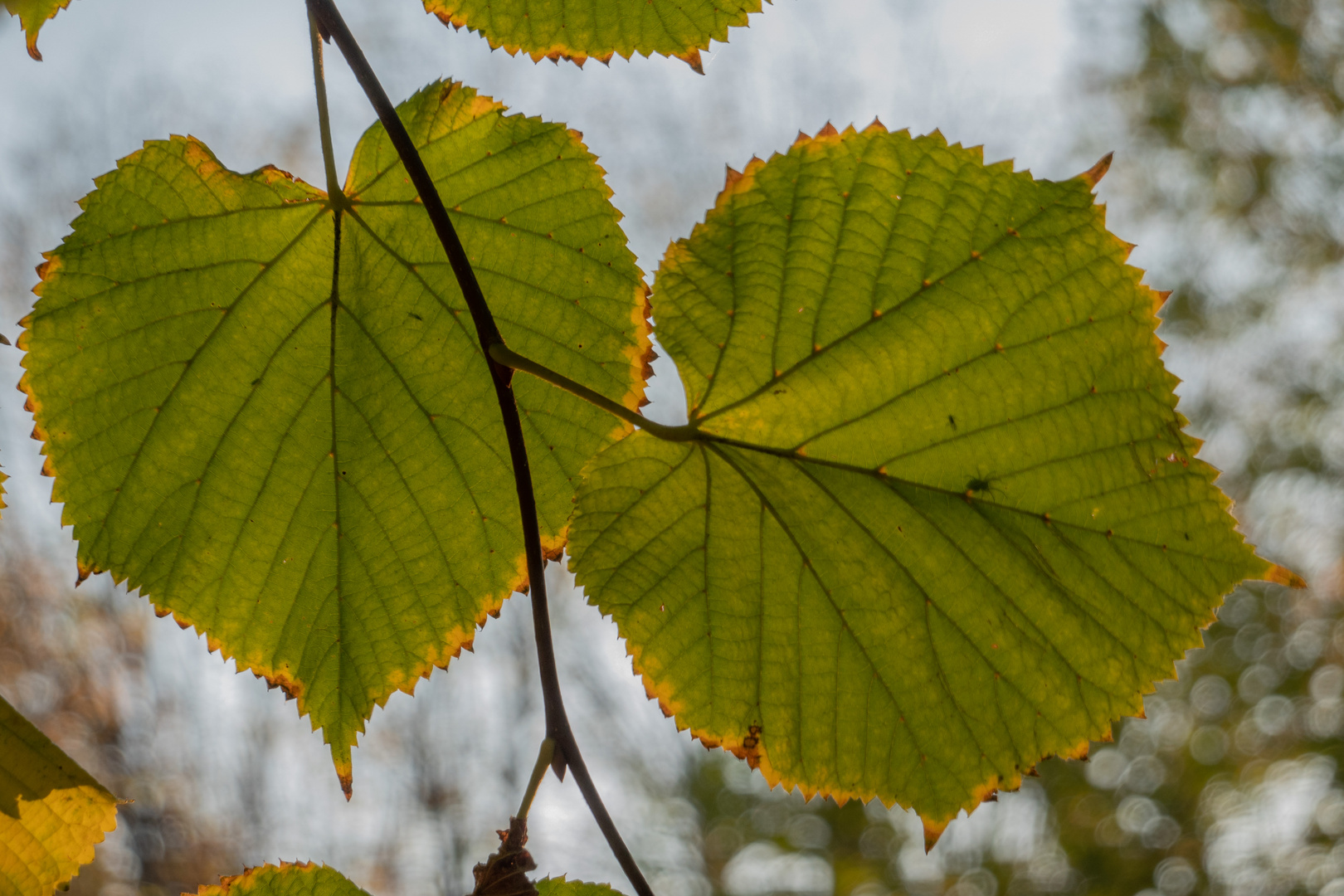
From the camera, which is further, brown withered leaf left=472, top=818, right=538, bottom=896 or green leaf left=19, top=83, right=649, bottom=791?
green leaf left=19, top=83, right=649, bottom=791

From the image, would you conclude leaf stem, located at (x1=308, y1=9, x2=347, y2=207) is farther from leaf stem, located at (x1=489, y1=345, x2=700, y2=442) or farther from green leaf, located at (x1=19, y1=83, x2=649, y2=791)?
leaf stem, located at (x1=489, y1=345, x2=700, y2=442)

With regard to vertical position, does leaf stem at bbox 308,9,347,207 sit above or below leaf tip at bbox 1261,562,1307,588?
above

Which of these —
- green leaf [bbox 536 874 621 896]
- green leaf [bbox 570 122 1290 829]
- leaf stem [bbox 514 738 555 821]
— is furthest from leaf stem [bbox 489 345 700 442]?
green leaf [bbox 536 874 621 896]

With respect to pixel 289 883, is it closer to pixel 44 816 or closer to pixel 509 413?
pixel 44 816

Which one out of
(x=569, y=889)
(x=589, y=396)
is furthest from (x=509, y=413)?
(x=569, y=889)

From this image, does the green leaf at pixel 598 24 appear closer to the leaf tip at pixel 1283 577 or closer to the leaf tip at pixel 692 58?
the leaf tip at pixel 692 58

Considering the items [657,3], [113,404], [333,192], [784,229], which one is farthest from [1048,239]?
[113,404]

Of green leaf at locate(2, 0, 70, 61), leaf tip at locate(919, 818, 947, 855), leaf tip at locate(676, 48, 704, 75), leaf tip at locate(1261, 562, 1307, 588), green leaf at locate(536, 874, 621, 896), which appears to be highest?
leaf tip at locate(676, 48, 704, 75)

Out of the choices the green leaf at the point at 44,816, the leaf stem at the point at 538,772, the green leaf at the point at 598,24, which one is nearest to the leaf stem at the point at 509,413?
the leaf stem at the point at 538,772
